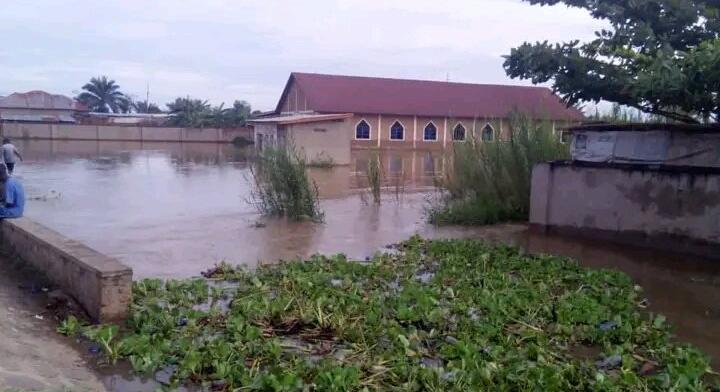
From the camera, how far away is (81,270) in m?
6.89

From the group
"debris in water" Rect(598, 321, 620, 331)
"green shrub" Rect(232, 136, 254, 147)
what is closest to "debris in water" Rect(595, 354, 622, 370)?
"debris in water" Rect(598, 321, 620, 331)

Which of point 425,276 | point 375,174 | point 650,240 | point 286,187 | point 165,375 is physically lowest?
point 165,375

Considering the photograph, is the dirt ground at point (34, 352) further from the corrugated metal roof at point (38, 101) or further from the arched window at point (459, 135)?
the corrugated metal roof at point (38, 101)

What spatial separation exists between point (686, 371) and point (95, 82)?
86.7m

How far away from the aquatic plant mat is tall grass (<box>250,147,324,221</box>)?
5256 millimetres

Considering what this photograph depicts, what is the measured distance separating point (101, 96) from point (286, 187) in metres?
77.4

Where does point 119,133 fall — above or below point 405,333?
above

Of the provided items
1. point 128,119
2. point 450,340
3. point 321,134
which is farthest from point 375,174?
point 128,119

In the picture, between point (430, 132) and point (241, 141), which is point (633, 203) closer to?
point (430, 132)

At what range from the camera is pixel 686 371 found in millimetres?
4988

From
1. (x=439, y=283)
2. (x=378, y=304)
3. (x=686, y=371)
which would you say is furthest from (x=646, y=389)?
(x=439, y=283)

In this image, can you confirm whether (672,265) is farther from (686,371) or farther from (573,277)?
(686,371)

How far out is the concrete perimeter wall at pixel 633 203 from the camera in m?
9.78

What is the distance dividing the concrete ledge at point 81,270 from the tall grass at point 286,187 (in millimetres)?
5224
